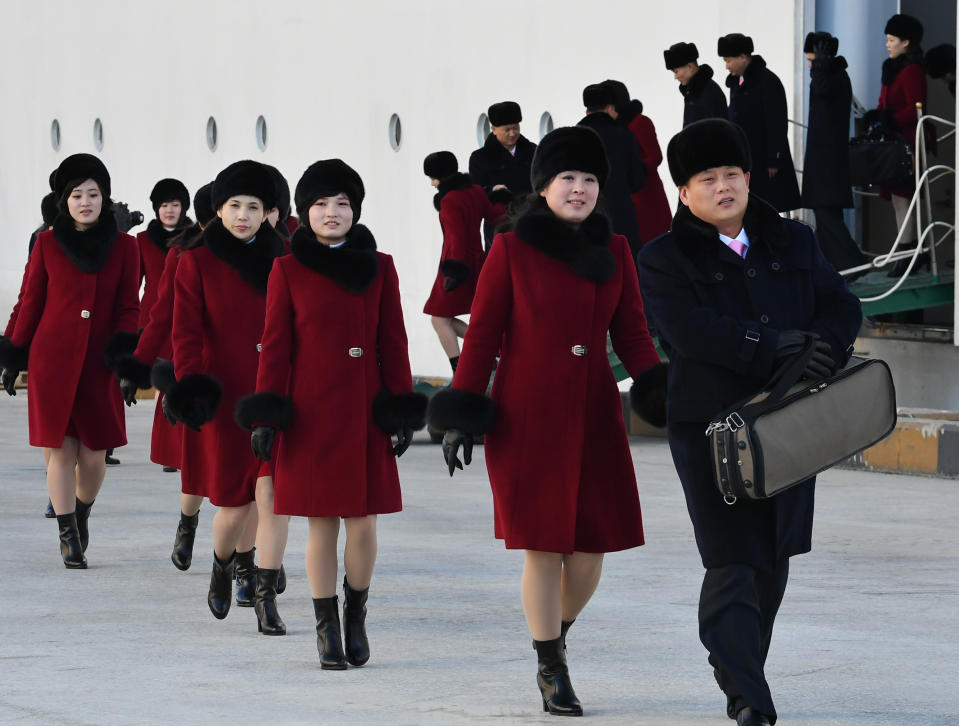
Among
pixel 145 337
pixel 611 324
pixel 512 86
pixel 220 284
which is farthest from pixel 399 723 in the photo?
Answer: pixel 512 86

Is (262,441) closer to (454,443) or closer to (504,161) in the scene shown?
(454,443)

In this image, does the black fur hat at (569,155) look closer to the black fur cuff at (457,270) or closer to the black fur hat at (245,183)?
the black fur hat at (245,183)

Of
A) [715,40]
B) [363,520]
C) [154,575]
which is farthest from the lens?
[715,40]

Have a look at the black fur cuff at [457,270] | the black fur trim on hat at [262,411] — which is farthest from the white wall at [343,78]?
the black fur trim on hat at [262,411]

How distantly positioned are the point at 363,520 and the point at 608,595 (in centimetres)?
164

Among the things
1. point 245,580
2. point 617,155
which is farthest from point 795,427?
point 617,155

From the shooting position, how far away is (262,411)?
20.7 feet

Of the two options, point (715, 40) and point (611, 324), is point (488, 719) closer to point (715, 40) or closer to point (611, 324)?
point (611, 324)

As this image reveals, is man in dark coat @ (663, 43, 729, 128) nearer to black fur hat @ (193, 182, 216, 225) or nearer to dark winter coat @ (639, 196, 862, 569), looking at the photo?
black fur hat @ (193, 182, 216, 225)

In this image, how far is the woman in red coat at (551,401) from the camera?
566 cm

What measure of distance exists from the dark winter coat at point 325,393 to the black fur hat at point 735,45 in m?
7.09

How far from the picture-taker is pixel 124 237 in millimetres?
8812

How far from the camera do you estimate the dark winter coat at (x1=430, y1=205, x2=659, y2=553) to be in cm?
567

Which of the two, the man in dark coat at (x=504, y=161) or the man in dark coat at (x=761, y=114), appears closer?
the man in dark coat at (x=761, y=114)
